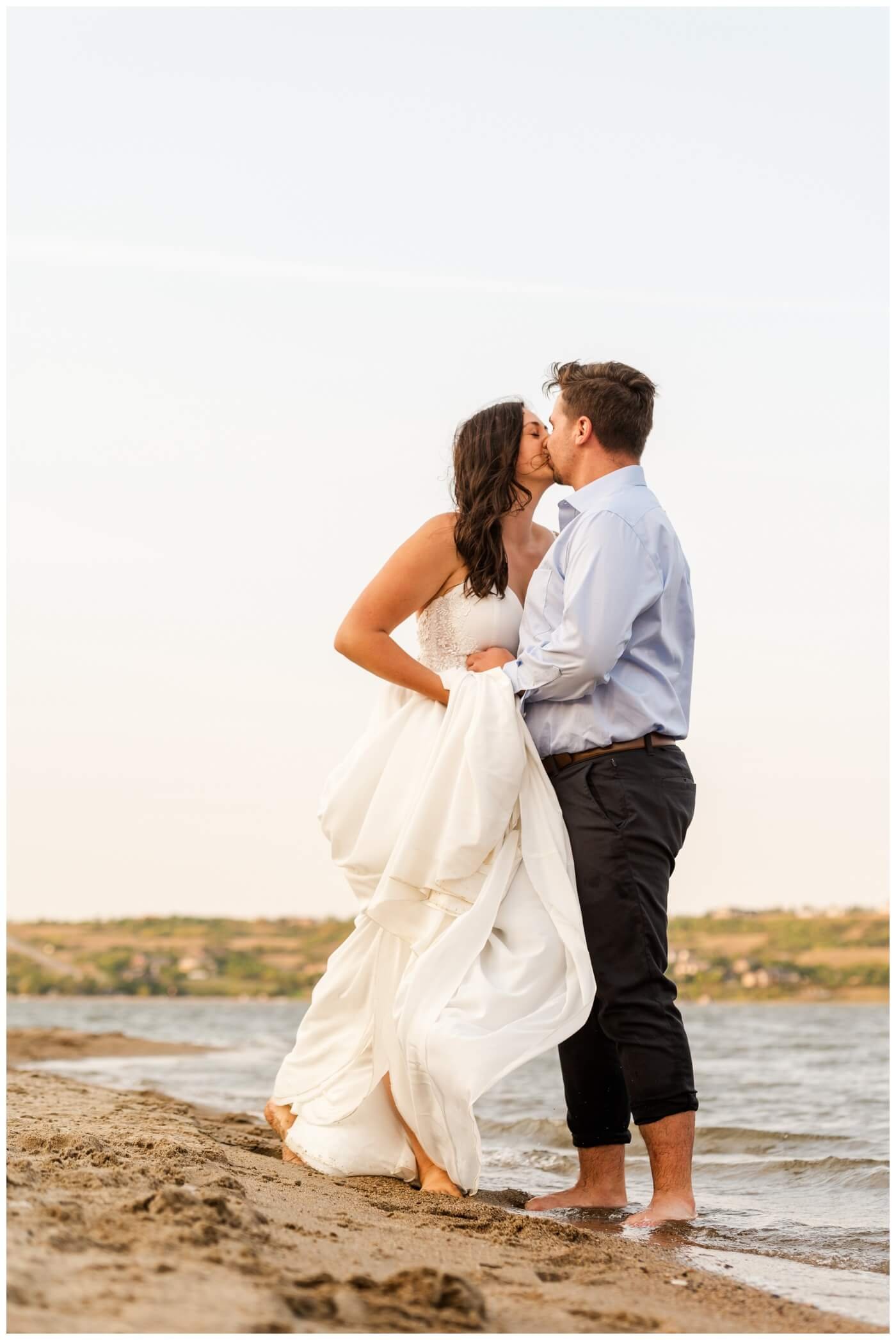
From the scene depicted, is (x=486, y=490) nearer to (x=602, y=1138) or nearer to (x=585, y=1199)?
(x=602, y=1138)

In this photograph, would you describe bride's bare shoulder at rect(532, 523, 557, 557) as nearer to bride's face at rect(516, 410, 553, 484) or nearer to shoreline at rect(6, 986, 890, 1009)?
bride's face at rect(516, 410, 553, 484)

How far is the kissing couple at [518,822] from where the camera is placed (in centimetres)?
357

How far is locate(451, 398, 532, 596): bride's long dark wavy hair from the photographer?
13.2 feet

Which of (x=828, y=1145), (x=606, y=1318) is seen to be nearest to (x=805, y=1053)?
(x=828, y=1145)

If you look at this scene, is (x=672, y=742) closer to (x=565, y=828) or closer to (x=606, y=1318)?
(x=565, y=828)

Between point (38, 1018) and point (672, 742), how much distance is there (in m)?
17.8

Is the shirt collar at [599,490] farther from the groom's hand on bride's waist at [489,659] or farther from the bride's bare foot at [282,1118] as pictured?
the bride's bare foot at [282,1118]

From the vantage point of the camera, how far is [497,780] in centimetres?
371

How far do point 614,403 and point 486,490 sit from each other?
0.50 metres

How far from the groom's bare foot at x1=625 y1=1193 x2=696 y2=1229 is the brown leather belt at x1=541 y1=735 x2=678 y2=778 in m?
1.28

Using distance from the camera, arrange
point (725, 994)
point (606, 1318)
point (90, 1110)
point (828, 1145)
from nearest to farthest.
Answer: point (606, 1318) < point (90, 1110) < point (828, 1145) < point (725, 994)

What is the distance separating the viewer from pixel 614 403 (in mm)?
3900

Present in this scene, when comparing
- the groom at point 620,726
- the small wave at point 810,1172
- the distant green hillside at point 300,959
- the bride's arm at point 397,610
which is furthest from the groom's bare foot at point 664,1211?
the distant green hillside at point 300,959

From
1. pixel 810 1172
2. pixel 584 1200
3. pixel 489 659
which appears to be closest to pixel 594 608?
pixel 489 659
